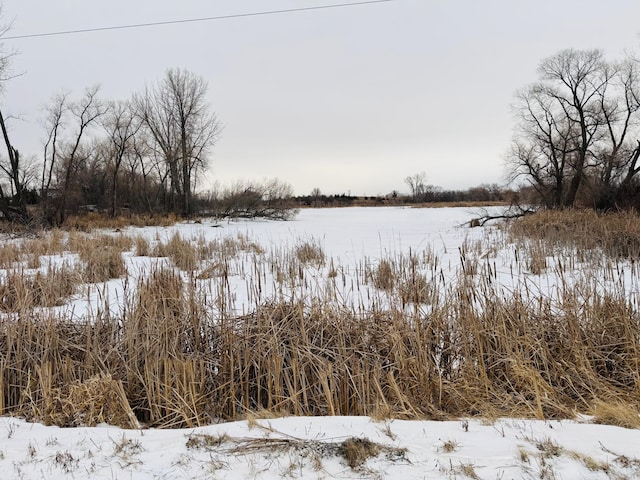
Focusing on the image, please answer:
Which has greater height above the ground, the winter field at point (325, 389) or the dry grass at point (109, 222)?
the dry grass at point (109, 222)

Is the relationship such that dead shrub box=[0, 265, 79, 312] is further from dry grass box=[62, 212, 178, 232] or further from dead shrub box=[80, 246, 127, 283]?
dry grass box=[62, 212, 178, 232]

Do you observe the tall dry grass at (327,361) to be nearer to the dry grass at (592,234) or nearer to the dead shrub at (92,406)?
the dead shrub at (92,406)

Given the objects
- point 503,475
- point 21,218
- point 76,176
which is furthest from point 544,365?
point 76,176

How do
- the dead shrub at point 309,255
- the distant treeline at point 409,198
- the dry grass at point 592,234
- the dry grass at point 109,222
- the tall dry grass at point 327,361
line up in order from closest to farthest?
the tall dry grass at point 327,361 → the dry grass at point 592,234 → the dead shrub at point 309,255 → the dry grass at point 109,222 → the distant treeline at point 409,198

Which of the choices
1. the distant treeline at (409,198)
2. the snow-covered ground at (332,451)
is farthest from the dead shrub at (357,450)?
the distant treeline at (409,198)

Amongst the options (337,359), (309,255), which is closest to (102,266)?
(309,255)

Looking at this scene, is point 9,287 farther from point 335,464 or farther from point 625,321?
point 625,321

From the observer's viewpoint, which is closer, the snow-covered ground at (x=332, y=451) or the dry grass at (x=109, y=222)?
the snow-covered ground at (x=332, y=451)

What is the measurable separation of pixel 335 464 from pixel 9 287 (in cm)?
504

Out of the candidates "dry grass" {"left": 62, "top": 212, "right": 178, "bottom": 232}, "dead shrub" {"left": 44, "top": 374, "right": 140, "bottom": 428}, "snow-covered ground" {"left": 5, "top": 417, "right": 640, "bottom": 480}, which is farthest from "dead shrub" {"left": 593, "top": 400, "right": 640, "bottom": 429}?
"dry grass" {"left": 62, "top": 212, "right": 178, "bottom": 232}

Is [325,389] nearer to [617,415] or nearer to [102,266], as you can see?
[617,415]

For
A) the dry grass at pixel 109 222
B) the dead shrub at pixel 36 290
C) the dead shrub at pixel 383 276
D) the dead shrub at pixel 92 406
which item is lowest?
the dead shrub at pixel 92 406

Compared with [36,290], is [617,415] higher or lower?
lower

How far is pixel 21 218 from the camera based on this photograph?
57.8ft
